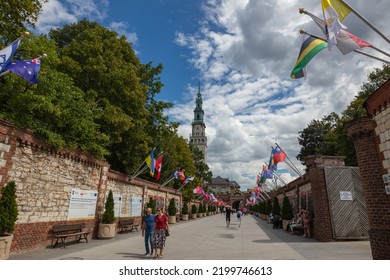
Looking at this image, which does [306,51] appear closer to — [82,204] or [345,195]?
[345,195]

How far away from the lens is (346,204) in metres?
14.0

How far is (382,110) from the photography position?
7652 mm

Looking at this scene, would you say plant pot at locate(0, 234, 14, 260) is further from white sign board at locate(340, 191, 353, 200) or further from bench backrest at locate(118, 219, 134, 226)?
white sign board at locate(340, 191, 353, 200)

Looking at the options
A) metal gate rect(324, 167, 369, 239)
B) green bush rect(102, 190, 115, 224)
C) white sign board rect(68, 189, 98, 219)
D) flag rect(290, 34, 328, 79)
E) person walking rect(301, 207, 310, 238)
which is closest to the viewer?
flag rect(290, 34, 328, 79)

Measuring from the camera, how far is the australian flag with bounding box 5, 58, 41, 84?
7445 millimetres

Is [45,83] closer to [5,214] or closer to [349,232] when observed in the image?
[5,214]

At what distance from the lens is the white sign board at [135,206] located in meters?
19.4

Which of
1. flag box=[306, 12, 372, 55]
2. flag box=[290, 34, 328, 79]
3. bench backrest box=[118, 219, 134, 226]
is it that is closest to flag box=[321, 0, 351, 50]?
flag box=[306, 12, 372, 55]

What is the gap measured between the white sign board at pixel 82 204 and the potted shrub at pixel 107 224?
685 mm

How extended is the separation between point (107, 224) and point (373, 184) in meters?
12.6

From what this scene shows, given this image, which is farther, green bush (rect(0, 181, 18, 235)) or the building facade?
the building facade

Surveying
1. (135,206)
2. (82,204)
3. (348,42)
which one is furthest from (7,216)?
(135,206)

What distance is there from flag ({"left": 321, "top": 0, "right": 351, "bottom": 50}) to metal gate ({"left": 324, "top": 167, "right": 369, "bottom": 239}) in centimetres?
995

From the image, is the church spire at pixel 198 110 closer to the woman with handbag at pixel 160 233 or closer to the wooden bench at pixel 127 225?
the wooden bench at pixel 127 225
